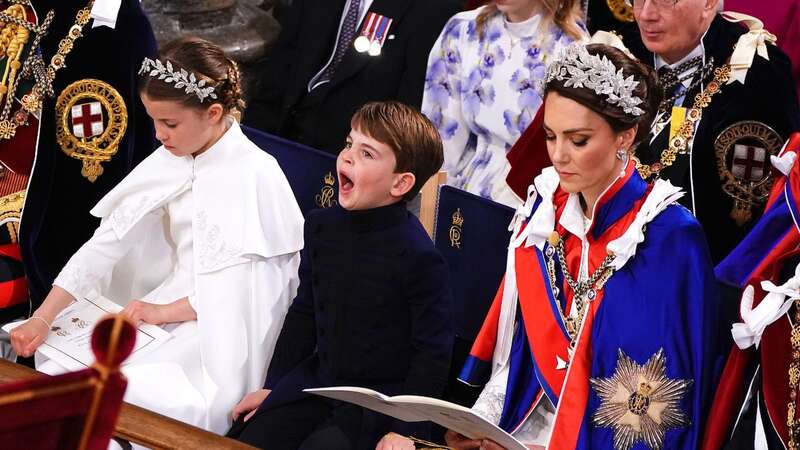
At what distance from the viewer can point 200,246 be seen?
323cm

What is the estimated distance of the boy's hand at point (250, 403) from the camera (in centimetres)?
307

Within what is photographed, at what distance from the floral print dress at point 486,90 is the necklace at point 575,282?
3.13 ft

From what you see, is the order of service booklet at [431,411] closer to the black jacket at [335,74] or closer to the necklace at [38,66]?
the necklace at [38,66]

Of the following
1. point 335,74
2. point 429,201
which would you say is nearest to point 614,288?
point 429,201

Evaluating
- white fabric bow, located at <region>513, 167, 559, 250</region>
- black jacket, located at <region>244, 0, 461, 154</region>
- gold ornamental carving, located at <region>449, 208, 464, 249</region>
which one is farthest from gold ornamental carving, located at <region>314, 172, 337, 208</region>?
white fabric bow, located at <region>513, 167, 559, 250</region>

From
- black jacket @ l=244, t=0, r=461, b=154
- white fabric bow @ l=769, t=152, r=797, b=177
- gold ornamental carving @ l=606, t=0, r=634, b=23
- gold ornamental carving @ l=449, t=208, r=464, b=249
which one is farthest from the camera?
black jacket @ l=244, t=0, r=461, b=154

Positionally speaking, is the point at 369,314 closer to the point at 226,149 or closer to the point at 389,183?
the point at 389,183

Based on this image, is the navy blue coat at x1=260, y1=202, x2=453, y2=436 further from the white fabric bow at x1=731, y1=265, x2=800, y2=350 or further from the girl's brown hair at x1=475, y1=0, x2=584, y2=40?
the girl's brown hair at x1=475, y1=0, x2=584, y2=40

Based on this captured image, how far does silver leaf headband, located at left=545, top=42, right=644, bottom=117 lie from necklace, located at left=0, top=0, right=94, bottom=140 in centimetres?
174

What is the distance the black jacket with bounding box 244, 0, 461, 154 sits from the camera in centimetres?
431

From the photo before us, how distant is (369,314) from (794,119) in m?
1.38

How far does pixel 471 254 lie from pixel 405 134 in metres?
0.62

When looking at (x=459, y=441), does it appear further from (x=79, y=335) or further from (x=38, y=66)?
(x=38, y=66)

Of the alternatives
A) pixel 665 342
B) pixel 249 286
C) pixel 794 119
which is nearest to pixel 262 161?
pixel 249 286
